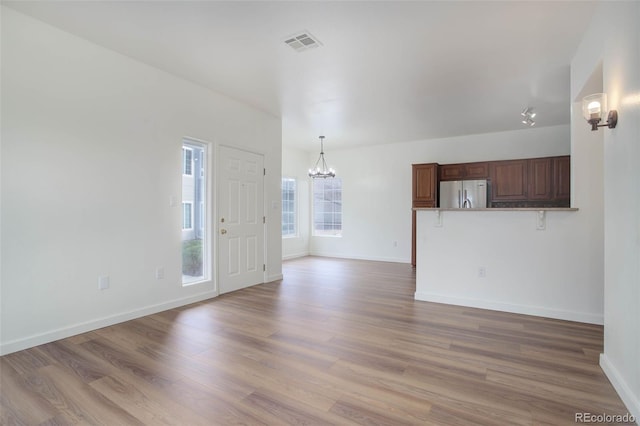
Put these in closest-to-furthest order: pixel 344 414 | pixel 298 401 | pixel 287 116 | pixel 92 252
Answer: pixel 344 414, pixel 298 401, pixel 92 252, pixel 287 116

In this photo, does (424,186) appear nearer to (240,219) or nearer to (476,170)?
(476,170)

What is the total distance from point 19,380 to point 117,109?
249cm

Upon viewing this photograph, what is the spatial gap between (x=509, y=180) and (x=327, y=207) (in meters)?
4.30

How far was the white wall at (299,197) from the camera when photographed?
317 inches

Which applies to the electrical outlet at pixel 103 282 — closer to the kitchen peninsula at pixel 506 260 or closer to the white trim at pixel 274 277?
the white trim at pixel 274 277

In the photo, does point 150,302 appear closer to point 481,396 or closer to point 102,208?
point 102,208

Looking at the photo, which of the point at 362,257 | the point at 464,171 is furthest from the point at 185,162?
the point at 464,171

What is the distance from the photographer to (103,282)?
3.21 metres

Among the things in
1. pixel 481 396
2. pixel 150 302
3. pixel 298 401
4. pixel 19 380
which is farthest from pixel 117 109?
pixel 481 396

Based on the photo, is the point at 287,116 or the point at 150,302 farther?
the point at 287,116

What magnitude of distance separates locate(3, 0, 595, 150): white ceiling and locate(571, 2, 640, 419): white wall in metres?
0.72

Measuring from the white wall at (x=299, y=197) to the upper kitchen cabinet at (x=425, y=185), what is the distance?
3010mm

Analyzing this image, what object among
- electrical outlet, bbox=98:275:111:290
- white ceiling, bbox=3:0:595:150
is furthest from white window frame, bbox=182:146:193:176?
electrical outlet, bbox=98:275:111:290

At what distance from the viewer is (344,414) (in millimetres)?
1824
